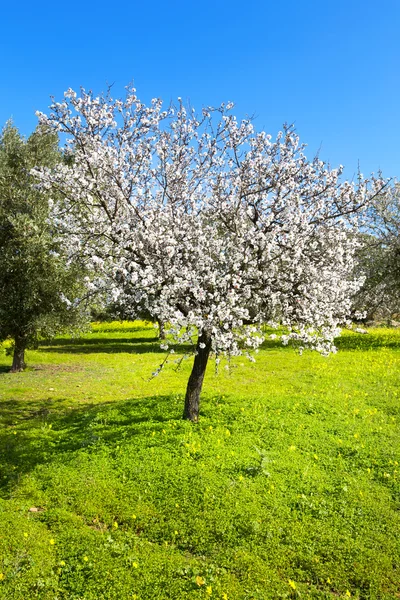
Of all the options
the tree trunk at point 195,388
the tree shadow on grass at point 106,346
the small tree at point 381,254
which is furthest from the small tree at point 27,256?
the small tree at point 381,254

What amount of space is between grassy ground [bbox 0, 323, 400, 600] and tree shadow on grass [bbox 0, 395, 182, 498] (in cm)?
6

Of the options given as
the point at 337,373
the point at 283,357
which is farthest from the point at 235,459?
the point at 283,357

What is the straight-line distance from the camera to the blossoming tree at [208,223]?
11.0 meters

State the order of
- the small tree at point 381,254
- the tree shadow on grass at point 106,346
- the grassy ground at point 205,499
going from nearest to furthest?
the grassy ground at point 205,499
the small tree at point 381,254
the tree shadow on grass at point 106,346

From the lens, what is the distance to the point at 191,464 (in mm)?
10711

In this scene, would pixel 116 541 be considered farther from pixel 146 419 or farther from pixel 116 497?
pixel 146 419

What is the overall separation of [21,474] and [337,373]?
15.0 m

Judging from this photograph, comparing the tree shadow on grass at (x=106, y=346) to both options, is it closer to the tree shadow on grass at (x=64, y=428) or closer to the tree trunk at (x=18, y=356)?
the tree trunk at (x=18, y=356)

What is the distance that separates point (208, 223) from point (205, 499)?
7041 millimetres

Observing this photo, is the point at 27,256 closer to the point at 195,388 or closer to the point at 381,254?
the point at 195,388

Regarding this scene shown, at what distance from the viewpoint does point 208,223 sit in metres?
12.6

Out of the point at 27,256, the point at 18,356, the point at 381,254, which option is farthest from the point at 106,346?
the point at 381,254

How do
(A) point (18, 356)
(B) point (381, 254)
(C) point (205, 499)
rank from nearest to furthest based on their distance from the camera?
(C) point (205, 499), (A) point (18, 356), (B) point (381, 254)

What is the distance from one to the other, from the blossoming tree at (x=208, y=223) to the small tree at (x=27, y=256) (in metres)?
10.5
